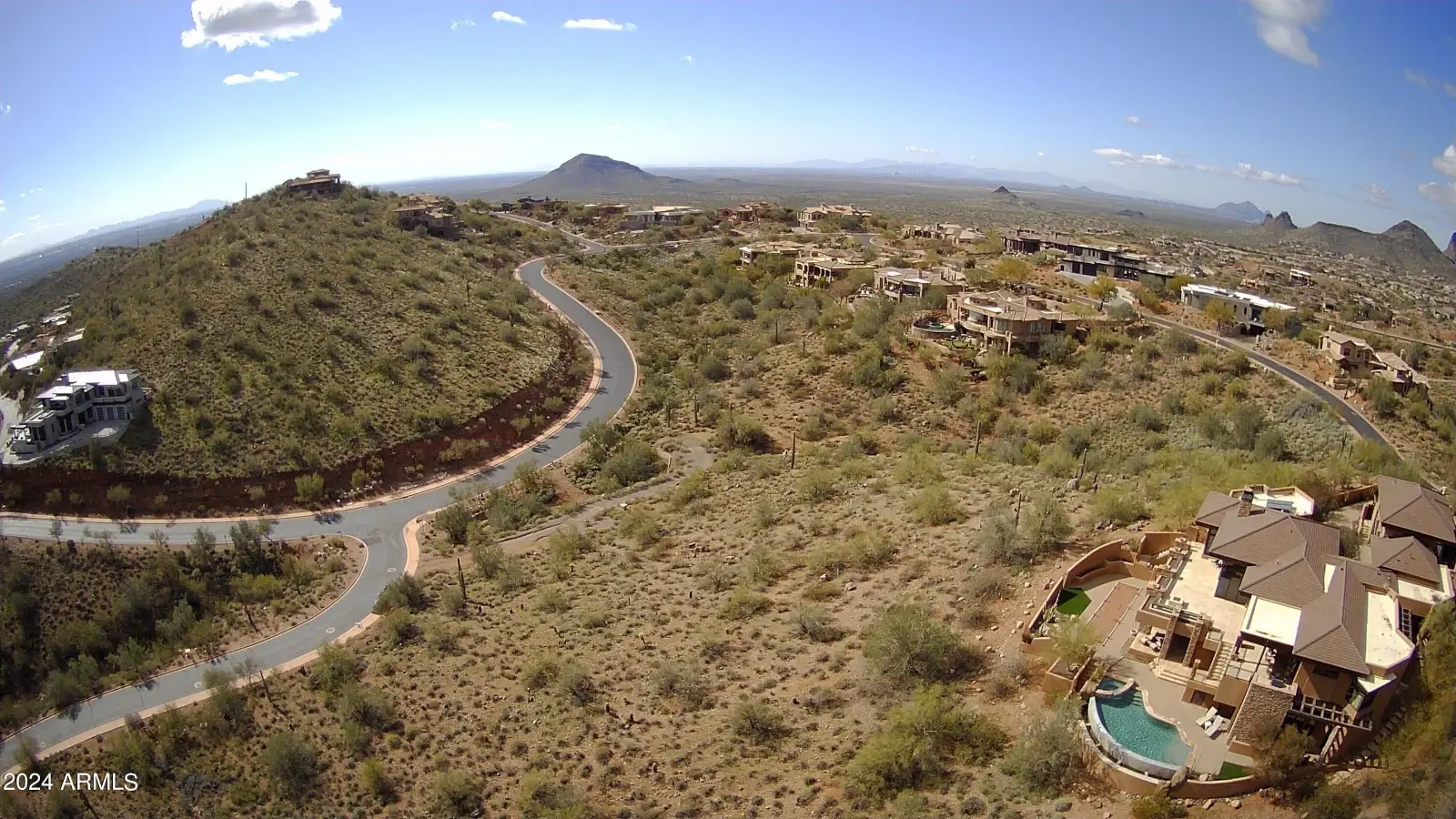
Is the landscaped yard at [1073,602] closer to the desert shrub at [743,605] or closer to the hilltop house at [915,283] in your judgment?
the desert shrub at [743,605]

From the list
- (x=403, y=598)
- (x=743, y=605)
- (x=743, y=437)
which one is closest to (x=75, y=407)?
(x=403, y=598)

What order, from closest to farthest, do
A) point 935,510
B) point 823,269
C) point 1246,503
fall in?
1. point 1246,503
2. point 935,510
3. point 823,269

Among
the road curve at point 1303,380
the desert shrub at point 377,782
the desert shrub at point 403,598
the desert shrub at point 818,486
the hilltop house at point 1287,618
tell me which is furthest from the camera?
the road curve at point 1303,380

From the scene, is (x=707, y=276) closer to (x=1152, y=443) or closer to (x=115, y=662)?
(x=1152, y=443)

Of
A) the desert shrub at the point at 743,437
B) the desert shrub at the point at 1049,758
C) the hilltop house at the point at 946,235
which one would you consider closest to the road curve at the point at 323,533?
the desert shrub at the point at 743,437

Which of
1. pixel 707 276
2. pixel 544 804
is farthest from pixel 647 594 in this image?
pixel 707 276

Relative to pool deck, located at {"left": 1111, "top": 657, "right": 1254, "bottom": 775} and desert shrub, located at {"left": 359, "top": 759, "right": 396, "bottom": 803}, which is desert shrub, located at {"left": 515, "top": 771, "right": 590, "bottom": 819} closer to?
desert shrub, located at {"left": 359, "top": 759, "right": 396, "bottom": 803}

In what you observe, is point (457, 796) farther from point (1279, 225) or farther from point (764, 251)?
point (1279, 225)
